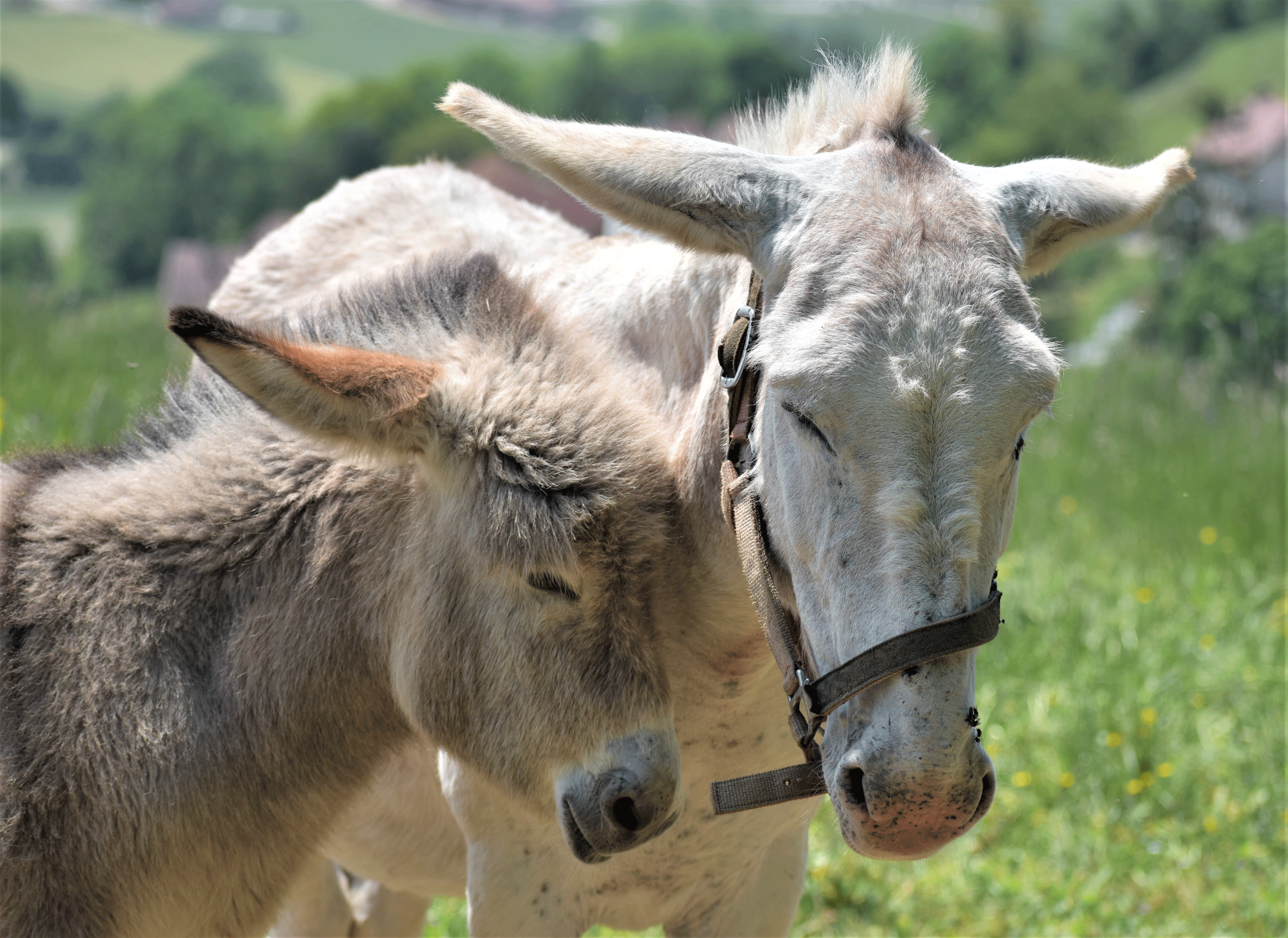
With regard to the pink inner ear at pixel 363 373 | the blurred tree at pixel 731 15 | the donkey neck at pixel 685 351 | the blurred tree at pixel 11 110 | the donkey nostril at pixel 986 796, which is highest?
the pink inner ear at pixel 363 373

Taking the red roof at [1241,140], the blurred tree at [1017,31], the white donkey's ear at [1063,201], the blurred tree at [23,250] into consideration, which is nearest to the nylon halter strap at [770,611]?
the white donkey's ear at [1063,201]

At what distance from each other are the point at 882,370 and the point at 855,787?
72 cm

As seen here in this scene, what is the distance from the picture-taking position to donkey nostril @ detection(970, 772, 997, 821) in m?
1.91

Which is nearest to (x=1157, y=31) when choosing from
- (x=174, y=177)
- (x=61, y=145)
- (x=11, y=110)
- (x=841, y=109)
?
(x=174, y=177)

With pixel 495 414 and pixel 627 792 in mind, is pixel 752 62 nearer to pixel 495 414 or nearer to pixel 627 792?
pixel 495 414

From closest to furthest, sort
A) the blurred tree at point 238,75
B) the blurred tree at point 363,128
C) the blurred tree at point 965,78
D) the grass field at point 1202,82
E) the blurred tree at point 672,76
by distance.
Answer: the blurred tree at point 363,128
the blurred tree at point 238,75
the blurred tree at point 672,76
the grass field at point 1202,82
the blurred tree at point 965,78

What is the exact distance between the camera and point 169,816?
2.44 meters

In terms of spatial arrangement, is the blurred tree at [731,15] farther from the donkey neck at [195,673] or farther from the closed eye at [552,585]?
the closed eye at [552,585]

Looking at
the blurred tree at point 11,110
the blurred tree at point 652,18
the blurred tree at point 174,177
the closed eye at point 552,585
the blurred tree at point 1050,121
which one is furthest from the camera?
the blurred tree at point 1050,121

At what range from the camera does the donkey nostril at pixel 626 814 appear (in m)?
2.24

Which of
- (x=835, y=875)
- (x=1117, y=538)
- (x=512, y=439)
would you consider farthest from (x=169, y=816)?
(x=1117, y=538)

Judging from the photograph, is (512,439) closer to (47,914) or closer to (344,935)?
(47,914)

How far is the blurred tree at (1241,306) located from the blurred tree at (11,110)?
1271cm

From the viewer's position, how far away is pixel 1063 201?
2230mm
